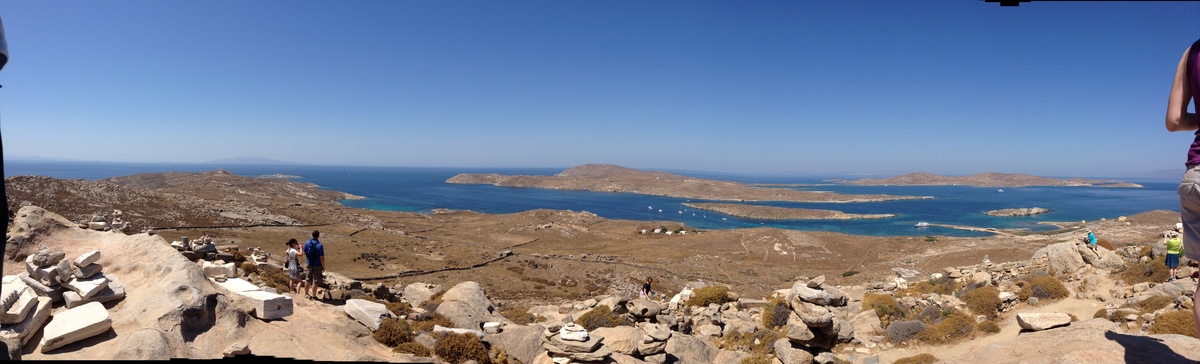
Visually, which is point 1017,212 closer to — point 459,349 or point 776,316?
point 776,316

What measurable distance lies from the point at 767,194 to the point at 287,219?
14721cm

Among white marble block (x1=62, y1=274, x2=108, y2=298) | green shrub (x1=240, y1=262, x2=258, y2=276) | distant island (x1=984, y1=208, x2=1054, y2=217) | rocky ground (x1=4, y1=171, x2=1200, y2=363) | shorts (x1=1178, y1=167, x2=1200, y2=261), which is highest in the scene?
shorts (x1=1178, y1=167, x2=1200, y2=261)

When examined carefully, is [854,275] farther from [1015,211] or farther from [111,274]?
[1015,211]

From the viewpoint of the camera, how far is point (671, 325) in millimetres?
18750

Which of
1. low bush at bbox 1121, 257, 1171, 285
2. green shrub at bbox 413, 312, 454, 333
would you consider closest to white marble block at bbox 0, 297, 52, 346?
green shrub at bbox 413, 312, 454, 333

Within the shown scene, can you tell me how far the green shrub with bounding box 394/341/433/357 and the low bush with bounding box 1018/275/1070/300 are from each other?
2044 cm

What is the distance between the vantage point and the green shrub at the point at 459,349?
12586mm

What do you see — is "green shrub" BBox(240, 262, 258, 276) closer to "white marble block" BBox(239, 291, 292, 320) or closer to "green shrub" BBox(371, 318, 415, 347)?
"white marble block" BBox(239, 291, 292, 320)

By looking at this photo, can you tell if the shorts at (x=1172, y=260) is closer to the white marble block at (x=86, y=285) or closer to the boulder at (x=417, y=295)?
the boulder at (x=417, y=295)

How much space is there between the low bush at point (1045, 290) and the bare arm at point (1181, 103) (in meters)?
18.5

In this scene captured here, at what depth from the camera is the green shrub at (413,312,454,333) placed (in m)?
14.7

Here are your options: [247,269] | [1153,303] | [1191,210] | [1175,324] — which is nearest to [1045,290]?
[1153,303]

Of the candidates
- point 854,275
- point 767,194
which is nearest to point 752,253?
point 854,275

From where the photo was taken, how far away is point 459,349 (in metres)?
12.9
